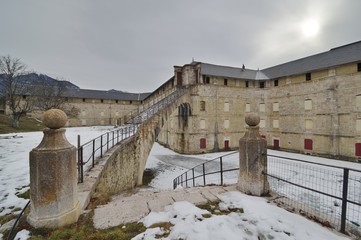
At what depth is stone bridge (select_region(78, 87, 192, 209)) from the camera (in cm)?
468

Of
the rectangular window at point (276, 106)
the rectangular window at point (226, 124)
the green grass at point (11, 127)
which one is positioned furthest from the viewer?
the rectangular window at point (276, 106)

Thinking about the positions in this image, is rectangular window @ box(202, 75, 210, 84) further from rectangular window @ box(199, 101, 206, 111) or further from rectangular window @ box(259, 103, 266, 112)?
rectangular window @ box(259, 103, 266, 112)

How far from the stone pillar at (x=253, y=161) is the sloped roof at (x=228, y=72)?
18.8m

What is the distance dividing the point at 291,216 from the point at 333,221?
78 cm

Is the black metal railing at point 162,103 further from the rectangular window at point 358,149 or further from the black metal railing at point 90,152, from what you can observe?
the rectangular window at point 358,149

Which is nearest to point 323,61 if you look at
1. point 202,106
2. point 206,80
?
point 206,80

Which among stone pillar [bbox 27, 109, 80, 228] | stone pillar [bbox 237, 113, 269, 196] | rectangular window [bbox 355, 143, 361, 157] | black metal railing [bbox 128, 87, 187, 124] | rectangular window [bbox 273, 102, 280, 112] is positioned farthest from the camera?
rectangular window [bbox 273, 102, 280, 112]

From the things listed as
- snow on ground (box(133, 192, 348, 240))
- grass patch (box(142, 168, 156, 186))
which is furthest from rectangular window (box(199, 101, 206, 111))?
snow on ground (box(133, 192, 348, 240))

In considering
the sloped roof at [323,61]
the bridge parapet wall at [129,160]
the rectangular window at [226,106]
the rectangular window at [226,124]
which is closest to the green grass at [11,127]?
the bridge parapet wall at [129,160]

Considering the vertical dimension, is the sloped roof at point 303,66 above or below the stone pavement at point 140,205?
above

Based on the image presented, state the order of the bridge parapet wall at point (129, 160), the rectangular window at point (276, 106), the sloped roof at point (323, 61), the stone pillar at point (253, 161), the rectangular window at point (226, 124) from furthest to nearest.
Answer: the rectangular window at point (276, 106) < the rectangular window at point (226, 124) < the sloped roof at point (323, 61) < the bridge parapet wall at point (129, 160) < the stone pillar at point (253, 161)

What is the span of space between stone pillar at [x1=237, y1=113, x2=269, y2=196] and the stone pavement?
21.0 inches

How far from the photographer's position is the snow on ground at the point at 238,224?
2520mm

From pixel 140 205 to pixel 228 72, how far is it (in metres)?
24.4
